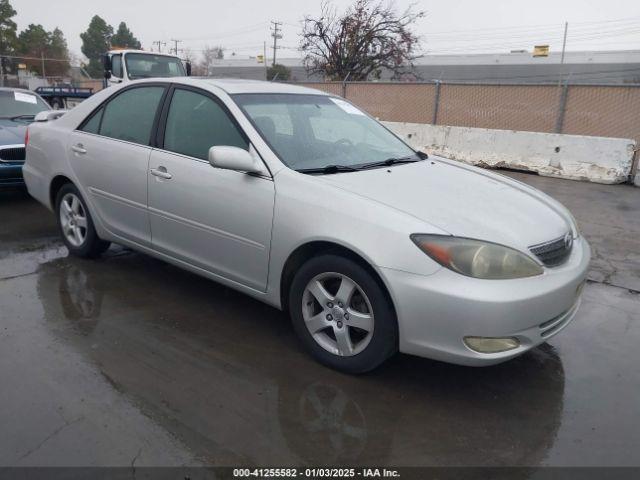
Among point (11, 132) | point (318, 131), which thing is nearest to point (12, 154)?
point (11, 132)

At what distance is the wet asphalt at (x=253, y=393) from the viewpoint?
8.34ft

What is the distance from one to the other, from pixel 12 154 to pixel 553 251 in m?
6.55

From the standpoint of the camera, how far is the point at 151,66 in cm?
1358

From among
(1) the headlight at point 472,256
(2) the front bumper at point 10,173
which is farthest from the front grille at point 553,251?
(2) the front bumper at point 10,173

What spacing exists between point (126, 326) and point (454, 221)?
229cm

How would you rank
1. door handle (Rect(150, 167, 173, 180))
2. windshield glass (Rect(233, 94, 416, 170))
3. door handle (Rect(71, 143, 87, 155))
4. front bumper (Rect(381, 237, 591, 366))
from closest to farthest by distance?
front bumper (Rect(381, 237, 591, 366))
windshield glass (Rect(233, 94, 416, 170))
door handle (Rect(150, 167, 173, 180))
door handle (Rect(71, 143, 87, 155))

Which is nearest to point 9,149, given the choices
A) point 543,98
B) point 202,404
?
point 202,404

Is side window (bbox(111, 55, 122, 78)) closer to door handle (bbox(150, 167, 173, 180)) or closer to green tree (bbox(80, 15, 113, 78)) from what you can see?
door handle (bbox(150, 167, 173, 180))

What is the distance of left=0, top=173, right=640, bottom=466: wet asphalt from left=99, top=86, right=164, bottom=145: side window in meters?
1.22

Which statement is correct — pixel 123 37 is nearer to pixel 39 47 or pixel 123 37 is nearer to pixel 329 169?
pixel 39 47

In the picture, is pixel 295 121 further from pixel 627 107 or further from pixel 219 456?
pixel 627 107

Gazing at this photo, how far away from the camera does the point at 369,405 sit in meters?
2.91

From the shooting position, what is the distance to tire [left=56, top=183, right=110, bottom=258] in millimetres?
4773

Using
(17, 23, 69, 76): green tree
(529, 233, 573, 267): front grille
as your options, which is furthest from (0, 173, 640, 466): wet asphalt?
(17, 23, 69, 76): green tree
